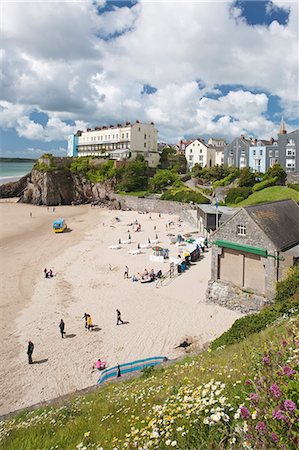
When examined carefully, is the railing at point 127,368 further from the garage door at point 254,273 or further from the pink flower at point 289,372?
the pink flower at point 289,372

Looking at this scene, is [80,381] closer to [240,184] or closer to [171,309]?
[171,309]

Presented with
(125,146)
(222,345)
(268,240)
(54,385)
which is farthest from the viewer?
(125,146)

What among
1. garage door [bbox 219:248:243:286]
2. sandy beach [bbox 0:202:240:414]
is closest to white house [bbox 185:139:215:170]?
sandy beach [bbox 0:202:240:414]

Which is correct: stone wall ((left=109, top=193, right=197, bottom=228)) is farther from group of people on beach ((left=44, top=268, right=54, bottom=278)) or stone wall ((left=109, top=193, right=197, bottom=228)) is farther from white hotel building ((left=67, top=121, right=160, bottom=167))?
group of people on beach ((left=44, top=268, right=54, bottom=278))

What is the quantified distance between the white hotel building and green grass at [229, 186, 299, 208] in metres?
37.0

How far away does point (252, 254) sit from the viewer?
56.2 ft

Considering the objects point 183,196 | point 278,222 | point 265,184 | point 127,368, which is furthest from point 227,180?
point 127,368

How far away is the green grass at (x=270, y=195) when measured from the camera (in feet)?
135

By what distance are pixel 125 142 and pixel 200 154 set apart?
19009 millimetres

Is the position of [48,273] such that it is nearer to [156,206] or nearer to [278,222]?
[278,222]

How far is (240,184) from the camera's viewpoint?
49.0 meters

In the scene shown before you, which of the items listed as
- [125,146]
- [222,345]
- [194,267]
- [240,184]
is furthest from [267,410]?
[125,146]

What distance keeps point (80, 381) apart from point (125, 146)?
224ft

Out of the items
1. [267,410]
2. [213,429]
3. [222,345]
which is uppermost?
[267,410]
